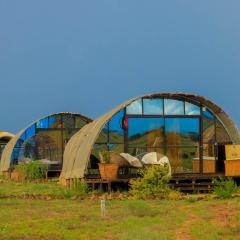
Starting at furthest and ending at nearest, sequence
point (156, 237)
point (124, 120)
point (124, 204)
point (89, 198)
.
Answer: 1. point (124, 120)
2. point (89, 198)
3. point (124, 204)
4. point (156, 237)

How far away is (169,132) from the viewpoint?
20734 mm

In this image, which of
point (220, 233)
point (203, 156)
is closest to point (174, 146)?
A: point (203, 156)

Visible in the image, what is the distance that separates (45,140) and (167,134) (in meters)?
11.8

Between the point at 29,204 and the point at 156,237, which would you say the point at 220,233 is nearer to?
the point at 156,237

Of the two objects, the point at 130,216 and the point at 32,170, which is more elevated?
the point at 32,170

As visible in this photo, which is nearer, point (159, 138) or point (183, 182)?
point (183, 182)

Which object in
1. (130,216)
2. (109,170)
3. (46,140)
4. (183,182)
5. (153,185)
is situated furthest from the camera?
(46,140)

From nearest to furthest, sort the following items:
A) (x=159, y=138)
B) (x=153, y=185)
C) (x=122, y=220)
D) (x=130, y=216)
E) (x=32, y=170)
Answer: (x=122, y=220), (x=130, y=216), (x=153, y=185), (x=159, y=138), (x=32, y=170)

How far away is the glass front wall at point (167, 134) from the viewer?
67.2 feet

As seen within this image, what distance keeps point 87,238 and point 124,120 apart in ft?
37.5

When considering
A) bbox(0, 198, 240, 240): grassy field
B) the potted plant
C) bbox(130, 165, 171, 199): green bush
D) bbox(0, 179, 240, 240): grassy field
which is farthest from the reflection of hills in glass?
bbox(0, 198, 240, 240): grassy field

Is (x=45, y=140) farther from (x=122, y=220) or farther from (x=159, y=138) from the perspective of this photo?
(x=122, y=220)

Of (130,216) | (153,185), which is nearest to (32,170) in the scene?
(153,185)

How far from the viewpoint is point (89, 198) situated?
50.9 ft
